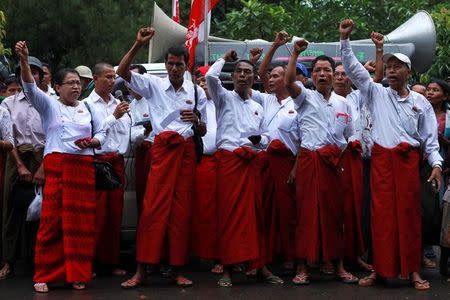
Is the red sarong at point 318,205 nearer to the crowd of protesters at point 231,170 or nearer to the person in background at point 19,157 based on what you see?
the crowd of protesters at point 231,170

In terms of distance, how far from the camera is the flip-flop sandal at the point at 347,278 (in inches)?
353

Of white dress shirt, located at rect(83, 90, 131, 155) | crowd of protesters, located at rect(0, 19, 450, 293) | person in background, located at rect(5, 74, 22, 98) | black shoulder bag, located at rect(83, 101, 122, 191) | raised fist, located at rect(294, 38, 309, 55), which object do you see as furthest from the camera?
person in background, located at rect(5, 74, 22, 98)

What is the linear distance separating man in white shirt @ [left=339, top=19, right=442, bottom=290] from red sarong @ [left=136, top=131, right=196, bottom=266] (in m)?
1.63

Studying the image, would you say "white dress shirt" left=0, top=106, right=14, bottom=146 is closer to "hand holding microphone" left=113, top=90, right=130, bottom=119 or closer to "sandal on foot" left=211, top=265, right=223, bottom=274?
"hand holding microphone" left=113, top=90, right=130, bottom=119

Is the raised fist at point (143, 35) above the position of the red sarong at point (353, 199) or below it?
above

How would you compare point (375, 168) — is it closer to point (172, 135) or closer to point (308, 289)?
point (308, 289)

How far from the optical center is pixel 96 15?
69.1ft

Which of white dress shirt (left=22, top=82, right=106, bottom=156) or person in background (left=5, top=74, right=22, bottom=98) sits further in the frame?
person in background (left=5, top=74, right=22, bottom=98)

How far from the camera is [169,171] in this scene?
8.72m

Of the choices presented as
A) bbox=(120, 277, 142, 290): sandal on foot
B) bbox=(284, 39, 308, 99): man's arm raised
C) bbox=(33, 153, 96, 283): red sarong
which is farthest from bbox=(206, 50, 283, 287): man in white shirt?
bbox=(33, 153, 96, 283): red sarong

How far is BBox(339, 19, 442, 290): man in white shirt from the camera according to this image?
863 centimetres

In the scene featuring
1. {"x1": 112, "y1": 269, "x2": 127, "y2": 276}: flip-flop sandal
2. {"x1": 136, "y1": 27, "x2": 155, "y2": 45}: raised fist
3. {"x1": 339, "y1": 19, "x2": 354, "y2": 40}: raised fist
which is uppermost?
{"x1": 339, "y1": 19, "x2": 354, "y2": 40}: raised fist

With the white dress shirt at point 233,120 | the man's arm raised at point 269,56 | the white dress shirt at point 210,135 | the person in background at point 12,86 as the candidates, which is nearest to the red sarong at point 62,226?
the white dress shirt at point 233,120

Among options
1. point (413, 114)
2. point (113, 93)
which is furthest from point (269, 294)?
point (113, 93)
